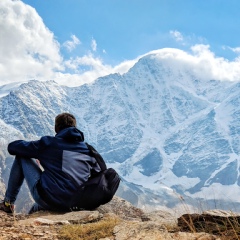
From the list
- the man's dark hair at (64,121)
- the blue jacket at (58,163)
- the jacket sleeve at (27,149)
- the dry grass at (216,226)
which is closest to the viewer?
the dry grass at (216,226)

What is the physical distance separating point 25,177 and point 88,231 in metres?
2.41

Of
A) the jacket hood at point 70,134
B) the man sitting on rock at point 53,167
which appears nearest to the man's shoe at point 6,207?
the man sitting on rock at point 53,167

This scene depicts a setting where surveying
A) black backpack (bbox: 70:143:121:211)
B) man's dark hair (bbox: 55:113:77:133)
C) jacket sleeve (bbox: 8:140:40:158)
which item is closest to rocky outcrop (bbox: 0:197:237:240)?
black backpack (bbox: 70:143:121:211)

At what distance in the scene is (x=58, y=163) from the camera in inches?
264

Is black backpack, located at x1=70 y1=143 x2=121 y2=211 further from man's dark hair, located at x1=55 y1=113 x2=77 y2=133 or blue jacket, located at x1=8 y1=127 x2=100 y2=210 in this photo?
man's dark hair, located at x1=55 y1=113 x2=77 y2=133

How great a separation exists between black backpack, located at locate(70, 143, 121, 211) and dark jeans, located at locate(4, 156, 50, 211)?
56cm

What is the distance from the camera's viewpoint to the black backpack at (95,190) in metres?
6.89

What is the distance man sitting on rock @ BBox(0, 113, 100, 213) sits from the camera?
21.8ft

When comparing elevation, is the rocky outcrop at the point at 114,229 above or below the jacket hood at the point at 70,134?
below

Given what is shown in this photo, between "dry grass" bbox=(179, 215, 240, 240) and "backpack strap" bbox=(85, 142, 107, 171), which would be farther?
"backpack strap" bbox=(85, 142, 107, 171)

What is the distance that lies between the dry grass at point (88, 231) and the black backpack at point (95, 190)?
1.71 metres

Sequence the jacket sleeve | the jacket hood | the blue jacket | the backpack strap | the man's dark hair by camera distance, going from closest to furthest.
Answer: the blue jacket, the jacket sleeve, the jacket hood, the man's dark hair, the backpack strap

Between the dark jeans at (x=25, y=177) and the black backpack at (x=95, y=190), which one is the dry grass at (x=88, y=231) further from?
the dark jeans at (x=25, y=177)

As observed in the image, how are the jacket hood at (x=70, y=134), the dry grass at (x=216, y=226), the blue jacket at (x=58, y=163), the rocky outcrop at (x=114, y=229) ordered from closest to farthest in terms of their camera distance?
the rocky outcrop at (x=114, y=229) → the dry grass at (x=216, y=226) → the blue jacket at (x=58, y=163) → the jacket hood at (x=70, y=134)
